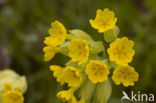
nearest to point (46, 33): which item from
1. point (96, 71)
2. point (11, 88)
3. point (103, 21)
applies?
point (11, 88)

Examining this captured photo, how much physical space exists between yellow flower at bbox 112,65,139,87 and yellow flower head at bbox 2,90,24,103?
616 mm

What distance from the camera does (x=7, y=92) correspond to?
206 cm

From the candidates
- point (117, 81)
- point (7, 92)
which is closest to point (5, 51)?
point (7, 92)

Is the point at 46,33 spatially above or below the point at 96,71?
above

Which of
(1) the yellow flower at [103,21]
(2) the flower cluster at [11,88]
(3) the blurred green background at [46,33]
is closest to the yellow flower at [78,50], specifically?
(1) the yellow flower at [103,21]

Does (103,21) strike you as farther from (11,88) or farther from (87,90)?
(11,88)

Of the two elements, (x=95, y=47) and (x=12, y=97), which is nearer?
(x=95, y=47)

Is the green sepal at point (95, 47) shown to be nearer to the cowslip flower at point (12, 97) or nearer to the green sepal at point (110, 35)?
the green sepal at point (110, 35)

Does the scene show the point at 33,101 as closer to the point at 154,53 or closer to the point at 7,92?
the point at 7,92

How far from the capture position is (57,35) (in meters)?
2.03

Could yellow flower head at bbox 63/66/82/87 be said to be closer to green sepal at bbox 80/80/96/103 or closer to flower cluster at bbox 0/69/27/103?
green sepal at bbox 80/80/96/103

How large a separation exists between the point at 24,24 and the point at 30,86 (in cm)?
79

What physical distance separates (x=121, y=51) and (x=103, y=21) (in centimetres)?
21

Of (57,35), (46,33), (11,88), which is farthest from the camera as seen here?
(46,33)
